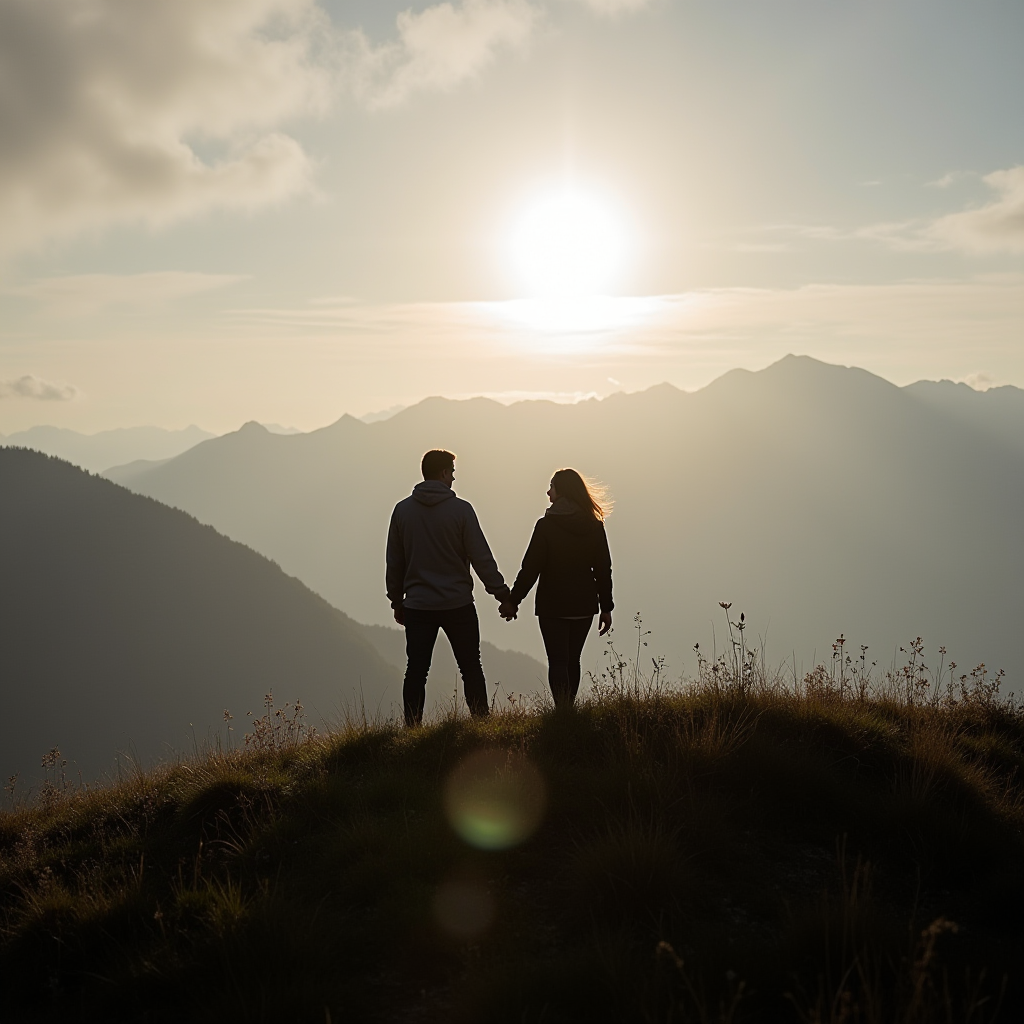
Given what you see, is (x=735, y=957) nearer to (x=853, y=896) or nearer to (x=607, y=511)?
(x=853, y=896)

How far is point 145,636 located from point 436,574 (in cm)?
17163

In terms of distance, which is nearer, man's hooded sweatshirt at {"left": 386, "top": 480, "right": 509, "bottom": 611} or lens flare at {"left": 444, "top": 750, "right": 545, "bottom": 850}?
lens flare at {"left": 444, "top": 750, "right": 545, "bottom": 850}

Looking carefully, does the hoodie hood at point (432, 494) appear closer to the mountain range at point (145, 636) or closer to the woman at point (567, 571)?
the woman at point (567, 571)

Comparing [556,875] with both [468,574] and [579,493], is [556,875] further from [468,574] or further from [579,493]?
[579,493]

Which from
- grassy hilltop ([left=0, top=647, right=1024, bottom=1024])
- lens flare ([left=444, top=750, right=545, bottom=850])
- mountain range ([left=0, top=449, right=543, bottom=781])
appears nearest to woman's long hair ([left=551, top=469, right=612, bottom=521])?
grassy hilltop ([left=0, top=647, right=1024, bottom=1024])

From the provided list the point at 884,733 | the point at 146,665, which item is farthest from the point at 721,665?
the point at 146,665

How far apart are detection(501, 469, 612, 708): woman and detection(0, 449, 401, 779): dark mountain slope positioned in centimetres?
13142

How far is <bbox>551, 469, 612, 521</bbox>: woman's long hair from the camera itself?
8680mm

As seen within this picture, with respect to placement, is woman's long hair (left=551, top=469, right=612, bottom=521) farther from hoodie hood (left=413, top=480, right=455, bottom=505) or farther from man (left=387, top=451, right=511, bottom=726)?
hoodie hood (left=413, top=480, right=455, bottom=505)

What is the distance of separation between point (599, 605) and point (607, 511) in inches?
38.6

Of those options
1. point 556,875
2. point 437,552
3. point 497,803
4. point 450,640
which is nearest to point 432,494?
point 437,552

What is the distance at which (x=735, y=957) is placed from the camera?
381 cm

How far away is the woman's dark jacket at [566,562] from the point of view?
8.52 m

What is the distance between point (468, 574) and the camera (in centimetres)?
850
